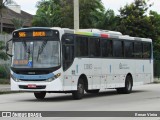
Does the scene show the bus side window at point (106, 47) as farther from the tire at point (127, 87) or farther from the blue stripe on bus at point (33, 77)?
the blue stripe on bus at point (33, 77)

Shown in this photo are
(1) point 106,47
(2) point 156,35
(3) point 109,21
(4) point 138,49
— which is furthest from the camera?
(2) point 156,35

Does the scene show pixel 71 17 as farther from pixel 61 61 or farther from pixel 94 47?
pixel 61 61

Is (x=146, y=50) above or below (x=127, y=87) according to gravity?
above

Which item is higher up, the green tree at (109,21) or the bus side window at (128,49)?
the green tree at (109,21)

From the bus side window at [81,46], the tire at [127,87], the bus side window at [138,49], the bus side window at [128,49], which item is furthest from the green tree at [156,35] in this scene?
the bus side window at [81,46]

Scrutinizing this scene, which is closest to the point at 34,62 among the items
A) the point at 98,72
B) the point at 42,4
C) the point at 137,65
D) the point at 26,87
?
the point at 26,87

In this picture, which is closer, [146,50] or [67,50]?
[67,50]

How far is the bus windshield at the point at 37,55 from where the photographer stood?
2053 centimetres

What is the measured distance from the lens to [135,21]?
51.6 m

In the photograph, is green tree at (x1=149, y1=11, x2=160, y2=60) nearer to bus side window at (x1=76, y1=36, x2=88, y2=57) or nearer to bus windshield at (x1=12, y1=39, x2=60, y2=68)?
bus side window at (x1=76, y1=36, x2=88, y2=57)

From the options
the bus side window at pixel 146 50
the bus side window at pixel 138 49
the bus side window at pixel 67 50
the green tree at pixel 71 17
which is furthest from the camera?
the green tree at pixel 71 17

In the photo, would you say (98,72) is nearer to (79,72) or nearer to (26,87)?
(79,72)

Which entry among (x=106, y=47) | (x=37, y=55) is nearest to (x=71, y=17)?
(x=106, y=47)

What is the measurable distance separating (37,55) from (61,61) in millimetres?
1052
